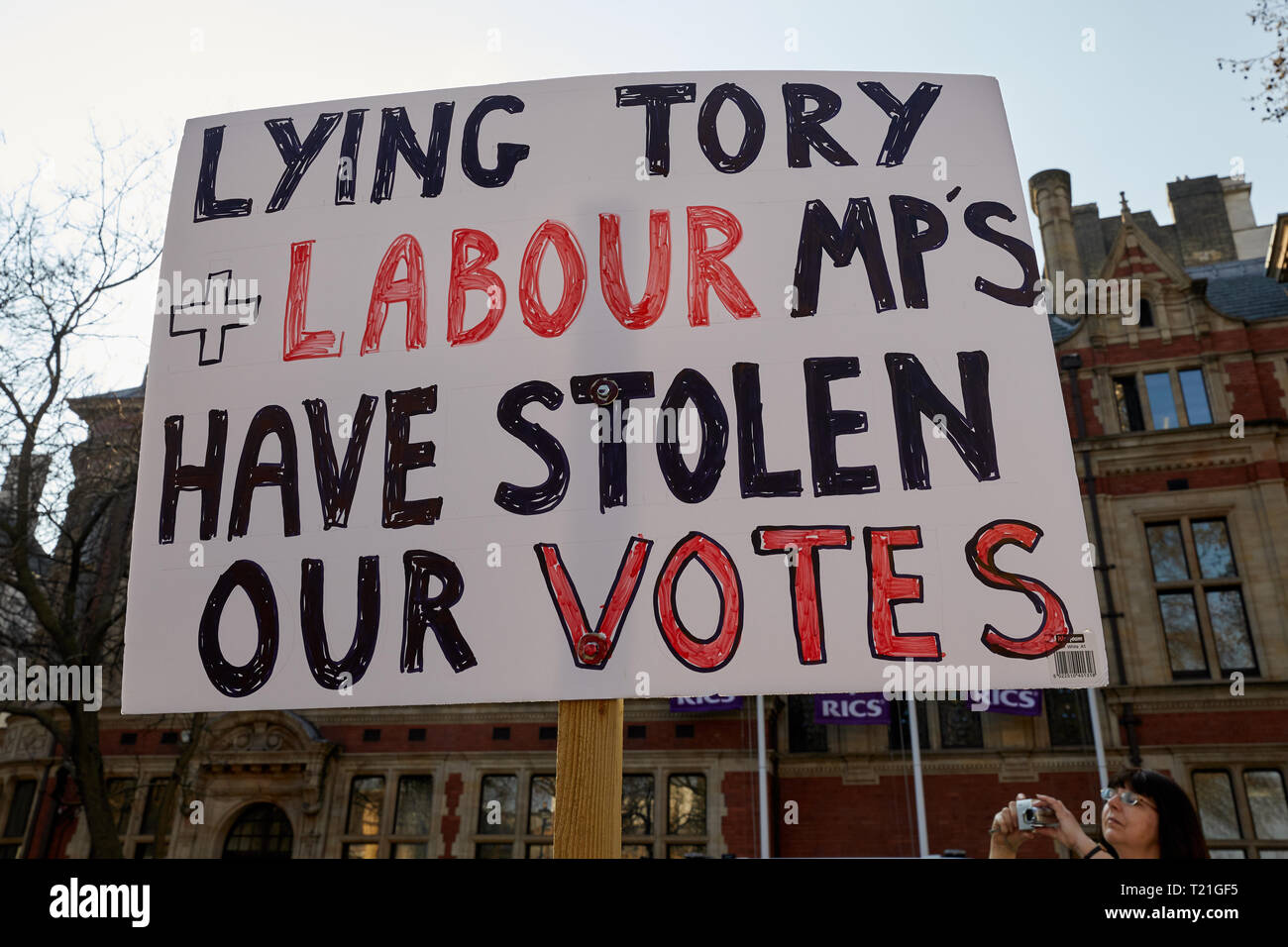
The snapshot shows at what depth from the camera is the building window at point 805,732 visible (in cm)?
1878

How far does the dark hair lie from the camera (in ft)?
8.91

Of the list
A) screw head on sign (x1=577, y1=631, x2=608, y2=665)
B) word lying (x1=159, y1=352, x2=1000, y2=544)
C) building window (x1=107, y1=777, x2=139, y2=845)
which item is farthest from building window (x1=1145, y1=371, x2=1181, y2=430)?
building window (x1=107, y1=777, x2=139, y2=845)

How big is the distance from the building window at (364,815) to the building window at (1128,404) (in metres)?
17.6

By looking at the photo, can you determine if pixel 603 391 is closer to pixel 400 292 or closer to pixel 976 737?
pixel 400 292

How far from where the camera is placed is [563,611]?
289 cm

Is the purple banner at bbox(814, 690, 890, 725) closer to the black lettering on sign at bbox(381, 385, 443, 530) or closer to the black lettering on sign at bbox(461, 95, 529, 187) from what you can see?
the black lettering on sign at bbox(461, 95, 529, 187)

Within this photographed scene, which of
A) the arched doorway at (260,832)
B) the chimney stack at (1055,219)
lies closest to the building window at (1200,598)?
the chimney stack at (1055,219)

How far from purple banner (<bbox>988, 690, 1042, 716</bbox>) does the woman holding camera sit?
15.2 meters

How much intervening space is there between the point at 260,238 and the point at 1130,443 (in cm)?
1899

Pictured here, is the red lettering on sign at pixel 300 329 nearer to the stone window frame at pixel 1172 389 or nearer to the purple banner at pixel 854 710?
the purple banner at pixel 854 710

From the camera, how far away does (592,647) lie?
2844 mm

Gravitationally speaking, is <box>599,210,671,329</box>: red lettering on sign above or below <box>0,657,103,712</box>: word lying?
below

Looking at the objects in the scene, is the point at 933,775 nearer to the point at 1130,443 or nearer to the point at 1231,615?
the point at 1231,615
